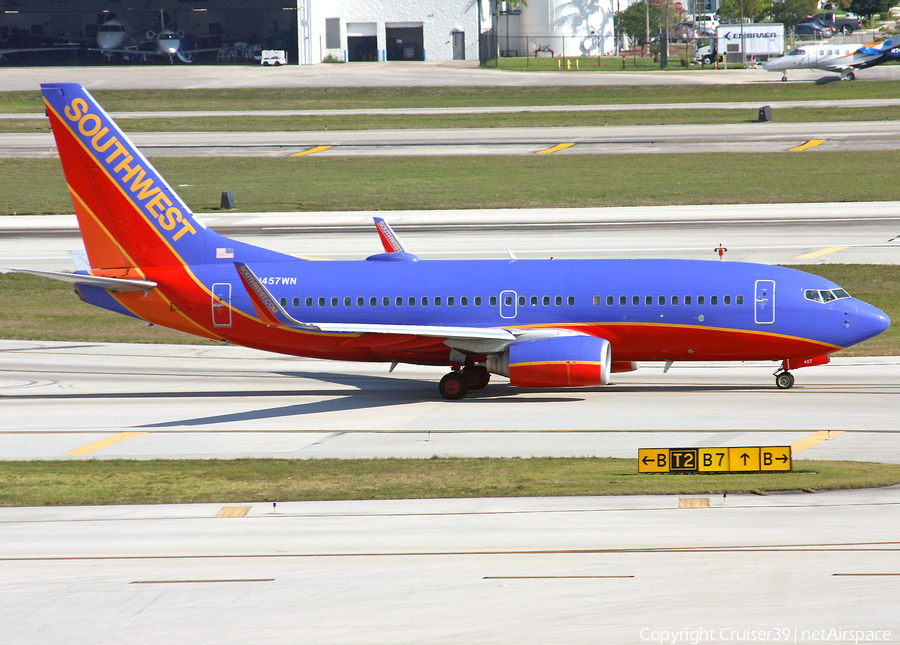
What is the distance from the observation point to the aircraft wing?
28.5m

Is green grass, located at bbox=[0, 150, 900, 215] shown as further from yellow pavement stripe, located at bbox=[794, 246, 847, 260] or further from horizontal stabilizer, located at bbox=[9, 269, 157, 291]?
horizontal stabilizer, located at bbox=[9, 269, 157, 291]

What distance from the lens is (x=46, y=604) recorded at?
15758 millimetres

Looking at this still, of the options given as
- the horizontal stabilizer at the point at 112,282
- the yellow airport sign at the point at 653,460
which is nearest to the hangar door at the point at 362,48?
the horizontal stabilizer at the point at 112,282

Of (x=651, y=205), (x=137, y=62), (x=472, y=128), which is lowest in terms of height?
(x=651, y=205)

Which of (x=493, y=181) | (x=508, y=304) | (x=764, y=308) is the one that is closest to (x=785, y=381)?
(x=764, y=308)

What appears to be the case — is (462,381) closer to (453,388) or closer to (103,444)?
(453,388)

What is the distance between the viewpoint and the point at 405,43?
164 meters

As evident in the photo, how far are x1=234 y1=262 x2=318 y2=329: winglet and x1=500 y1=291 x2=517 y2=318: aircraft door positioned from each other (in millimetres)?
5924

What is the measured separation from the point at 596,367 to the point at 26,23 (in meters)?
140

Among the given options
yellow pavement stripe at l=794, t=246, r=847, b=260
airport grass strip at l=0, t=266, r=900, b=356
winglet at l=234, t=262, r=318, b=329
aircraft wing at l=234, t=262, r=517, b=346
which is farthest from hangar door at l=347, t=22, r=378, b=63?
winglet at l=234, t=262, r=318, b=329

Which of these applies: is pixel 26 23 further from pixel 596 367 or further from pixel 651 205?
pixel 596 367

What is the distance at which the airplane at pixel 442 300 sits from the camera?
30.2 meters

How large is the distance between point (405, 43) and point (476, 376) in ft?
460

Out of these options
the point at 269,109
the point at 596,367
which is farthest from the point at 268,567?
the point at 269,109
